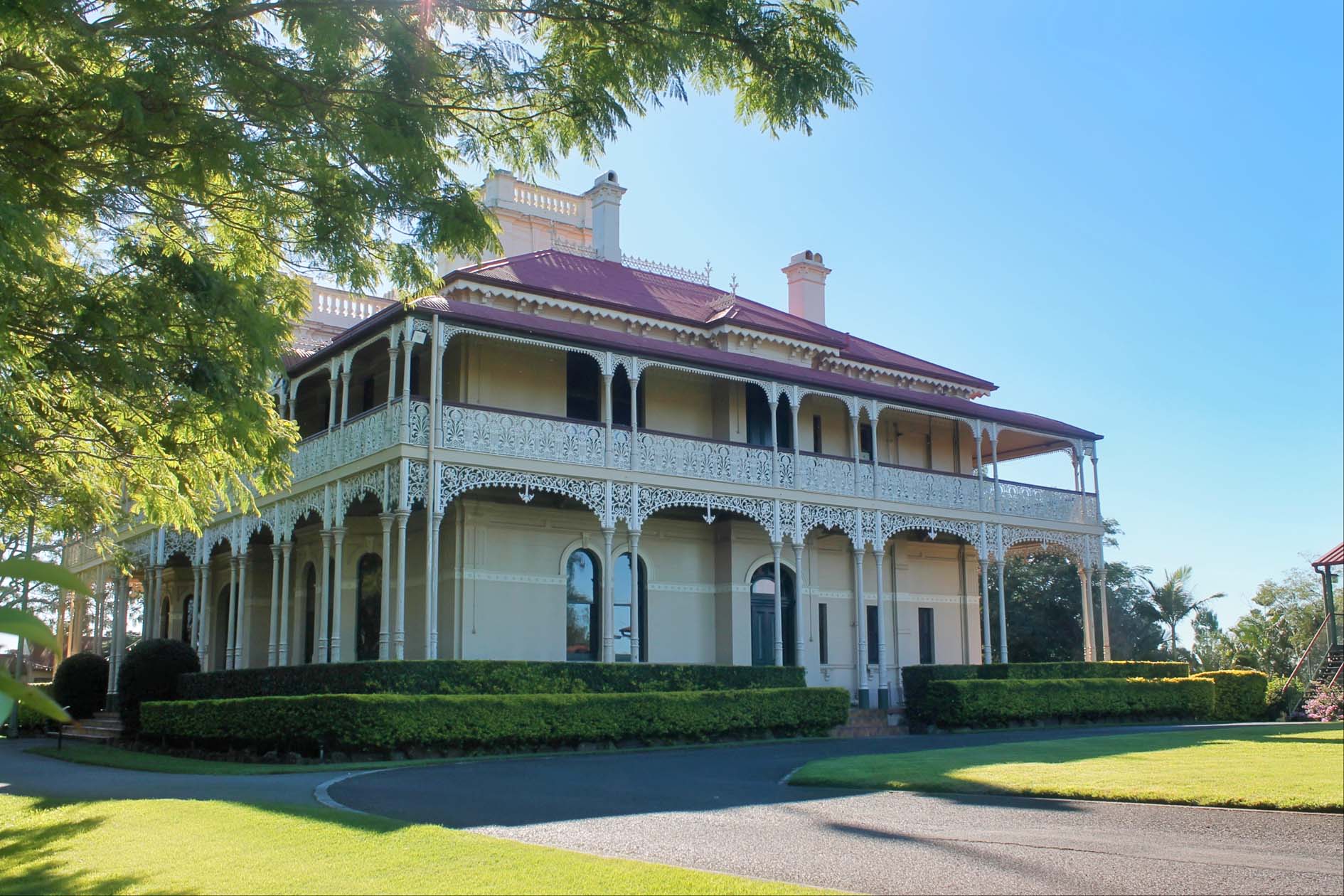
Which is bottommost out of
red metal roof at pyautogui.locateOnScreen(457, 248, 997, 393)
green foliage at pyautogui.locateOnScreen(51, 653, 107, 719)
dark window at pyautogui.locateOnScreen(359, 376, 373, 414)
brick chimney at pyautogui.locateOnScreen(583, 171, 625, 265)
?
green foliage at pyautogui.locateOnScreen(51, 653, 107, 719)

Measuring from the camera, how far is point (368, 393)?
26.0 meters

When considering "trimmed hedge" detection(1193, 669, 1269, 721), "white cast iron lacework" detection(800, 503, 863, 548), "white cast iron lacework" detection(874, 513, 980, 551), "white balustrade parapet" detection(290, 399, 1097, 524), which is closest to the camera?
"white balustrade parapet" detection(290, 399, 1097, 524)

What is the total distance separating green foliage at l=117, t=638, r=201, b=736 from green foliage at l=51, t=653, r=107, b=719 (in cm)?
497

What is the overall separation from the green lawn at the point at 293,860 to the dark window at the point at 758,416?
17306mm

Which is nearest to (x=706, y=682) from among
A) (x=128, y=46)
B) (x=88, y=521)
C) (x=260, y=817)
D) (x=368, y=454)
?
(x=368, y=454)

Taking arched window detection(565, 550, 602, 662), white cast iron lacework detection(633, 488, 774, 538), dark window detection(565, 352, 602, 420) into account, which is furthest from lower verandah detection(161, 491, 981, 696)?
dark window detection(565, 352, 602, 420)

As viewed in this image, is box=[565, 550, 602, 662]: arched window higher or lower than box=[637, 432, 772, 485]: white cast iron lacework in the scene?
lower

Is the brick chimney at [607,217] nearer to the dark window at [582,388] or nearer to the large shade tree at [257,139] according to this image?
the dark window at [582,388]

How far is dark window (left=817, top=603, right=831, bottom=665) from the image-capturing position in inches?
1104

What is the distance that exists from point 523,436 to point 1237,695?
702 inches

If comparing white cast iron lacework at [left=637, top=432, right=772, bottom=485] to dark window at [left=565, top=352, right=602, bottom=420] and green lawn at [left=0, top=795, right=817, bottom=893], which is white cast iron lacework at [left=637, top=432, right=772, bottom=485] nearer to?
dark window at [left=565, top=352, right=602, bottom=420]

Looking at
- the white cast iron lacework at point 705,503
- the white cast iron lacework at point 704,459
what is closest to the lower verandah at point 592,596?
the white cast iron lacework at point 705,503

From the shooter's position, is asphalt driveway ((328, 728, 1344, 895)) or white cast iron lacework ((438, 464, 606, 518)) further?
white cast iron lacework ((438, 464, 606, 518))

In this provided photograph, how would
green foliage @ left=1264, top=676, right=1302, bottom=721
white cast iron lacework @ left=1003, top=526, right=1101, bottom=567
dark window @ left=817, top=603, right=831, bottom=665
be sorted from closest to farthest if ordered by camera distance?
dark window @ left=817, top=603, right=831, bottom=665 < green foliage @ left=1264, top=676, right=1302, bottom=721 < white cast iron lacework @ left=1003, top=526, right=1101, bottom=567
